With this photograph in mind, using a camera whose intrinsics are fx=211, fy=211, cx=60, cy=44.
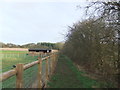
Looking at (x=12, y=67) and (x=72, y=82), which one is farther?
(x=72, y=82)

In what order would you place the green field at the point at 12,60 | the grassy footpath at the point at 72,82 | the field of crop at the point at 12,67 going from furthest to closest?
the green field at the point at 12,60, the grassy footpath at the point at 72,82, the field of crop at the point at 12,67

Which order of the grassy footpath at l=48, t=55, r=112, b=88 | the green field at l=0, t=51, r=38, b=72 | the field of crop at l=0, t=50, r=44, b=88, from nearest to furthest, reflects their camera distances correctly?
1. the field of crop at l=0, t=50, r=44, b=88
2. the grassy footpath at l=48, t=55, r=112, b=88
3. the green field at l=0, t=51, r=38, b=72

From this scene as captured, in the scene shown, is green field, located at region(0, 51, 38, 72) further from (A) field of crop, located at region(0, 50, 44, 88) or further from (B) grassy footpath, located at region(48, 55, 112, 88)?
(B) grassy footpath, located at region(48, 55, 112, 88)

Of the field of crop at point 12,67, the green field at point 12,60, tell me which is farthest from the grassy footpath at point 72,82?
the green field at point 12,60

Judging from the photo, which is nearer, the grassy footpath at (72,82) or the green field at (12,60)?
the grassy footpath at (72,82)

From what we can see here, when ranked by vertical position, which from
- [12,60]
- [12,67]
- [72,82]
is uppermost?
[12,67]

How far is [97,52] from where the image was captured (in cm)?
1215

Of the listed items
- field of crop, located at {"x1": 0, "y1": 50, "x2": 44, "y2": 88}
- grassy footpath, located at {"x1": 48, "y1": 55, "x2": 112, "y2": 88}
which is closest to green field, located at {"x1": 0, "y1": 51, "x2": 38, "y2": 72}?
field of crop, located at {"x1": 0, "y1": 50, "x2": 44, "y2": 88}

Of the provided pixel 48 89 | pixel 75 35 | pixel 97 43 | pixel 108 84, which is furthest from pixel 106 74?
pixel 75 35

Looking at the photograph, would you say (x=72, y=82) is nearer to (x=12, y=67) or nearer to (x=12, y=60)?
(x=12, y=67)

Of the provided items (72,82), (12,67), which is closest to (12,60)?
(72,82)

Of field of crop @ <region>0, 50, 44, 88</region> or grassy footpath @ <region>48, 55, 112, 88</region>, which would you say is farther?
grassy footpath @ <region>48, 55, 112, 88</region>

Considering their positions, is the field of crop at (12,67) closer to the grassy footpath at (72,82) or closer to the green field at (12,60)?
the green field at (12,60)

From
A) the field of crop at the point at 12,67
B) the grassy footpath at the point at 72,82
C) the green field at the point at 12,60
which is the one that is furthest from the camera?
the green field at the point at 12,60
